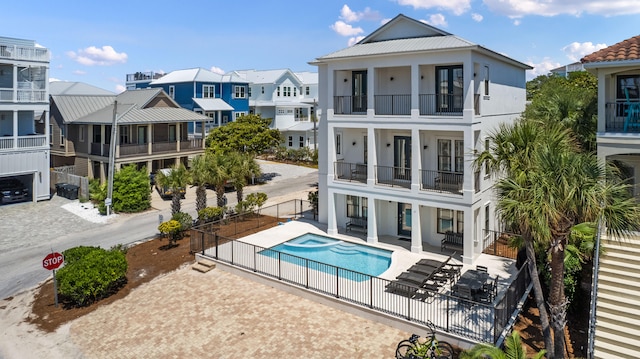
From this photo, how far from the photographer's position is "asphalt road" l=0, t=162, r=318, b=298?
21.0 meters

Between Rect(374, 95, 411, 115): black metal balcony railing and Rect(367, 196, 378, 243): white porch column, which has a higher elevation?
Rect(374, 95, 411, 115): black metal balcony railing

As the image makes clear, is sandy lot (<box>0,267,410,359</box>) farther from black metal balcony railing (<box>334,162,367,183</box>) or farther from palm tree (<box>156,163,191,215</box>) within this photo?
palm tree (<box>156,163,191,215</box>)

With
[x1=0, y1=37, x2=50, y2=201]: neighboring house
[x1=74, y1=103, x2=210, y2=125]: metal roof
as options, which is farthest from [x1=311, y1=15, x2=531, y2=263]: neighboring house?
[x1=0, y1=37, x2=50, y2=201]: neighboring house

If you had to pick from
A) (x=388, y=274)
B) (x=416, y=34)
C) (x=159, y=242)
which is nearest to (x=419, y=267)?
(x=388, y=274)

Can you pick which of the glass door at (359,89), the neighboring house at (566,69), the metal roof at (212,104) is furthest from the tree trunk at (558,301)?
the neighboring house at (566,69)

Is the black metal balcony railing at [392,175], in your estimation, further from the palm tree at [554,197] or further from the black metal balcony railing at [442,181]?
the palm tree at [554,197]

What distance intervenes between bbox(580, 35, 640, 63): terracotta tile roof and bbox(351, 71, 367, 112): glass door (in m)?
10.9

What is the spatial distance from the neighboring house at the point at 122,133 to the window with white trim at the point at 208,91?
12.8 metres

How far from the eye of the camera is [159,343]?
567 inches

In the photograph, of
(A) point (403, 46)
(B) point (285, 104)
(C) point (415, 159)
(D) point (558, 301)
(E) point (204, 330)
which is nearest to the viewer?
(D) point (558, 301)

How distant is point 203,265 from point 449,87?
14623 mm

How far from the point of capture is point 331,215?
24.6 meters

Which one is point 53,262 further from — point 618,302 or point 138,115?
point 138,115

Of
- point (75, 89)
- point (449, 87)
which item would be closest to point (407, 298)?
point (449, 87)
